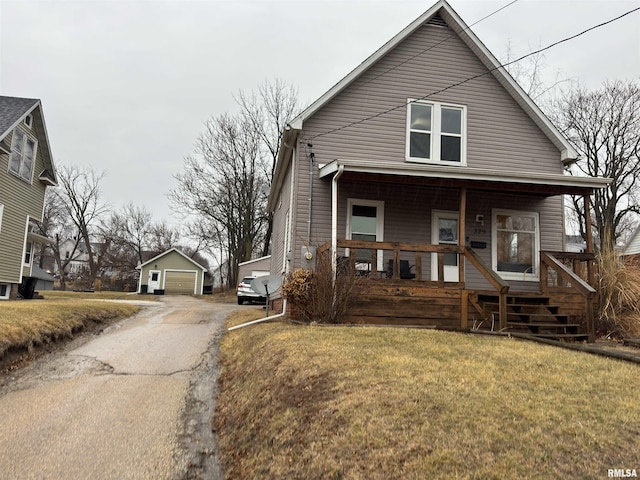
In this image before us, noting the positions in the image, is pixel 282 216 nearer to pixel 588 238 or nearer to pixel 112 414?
pixel 588 238

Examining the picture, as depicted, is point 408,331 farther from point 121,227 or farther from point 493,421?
point 121,227

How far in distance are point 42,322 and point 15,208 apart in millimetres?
9802

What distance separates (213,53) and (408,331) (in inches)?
556

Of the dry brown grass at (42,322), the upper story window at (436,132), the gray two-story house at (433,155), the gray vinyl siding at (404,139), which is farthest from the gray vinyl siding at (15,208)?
the upper story window at (436,132)

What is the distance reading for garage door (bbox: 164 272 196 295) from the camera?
3772 centimetres

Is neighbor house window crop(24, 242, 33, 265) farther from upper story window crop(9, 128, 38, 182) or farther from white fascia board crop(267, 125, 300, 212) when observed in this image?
white fascia board crop(267, 125, 300, 212)

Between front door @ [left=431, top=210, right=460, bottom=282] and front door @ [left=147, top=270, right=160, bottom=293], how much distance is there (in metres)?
31.0

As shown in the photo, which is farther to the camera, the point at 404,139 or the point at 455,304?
the point at 404,139

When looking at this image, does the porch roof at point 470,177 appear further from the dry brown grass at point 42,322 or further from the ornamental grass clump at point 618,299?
the dry brown grass at point 42,322

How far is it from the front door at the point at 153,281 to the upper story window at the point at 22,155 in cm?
2139

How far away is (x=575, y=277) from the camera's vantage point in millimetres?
8758

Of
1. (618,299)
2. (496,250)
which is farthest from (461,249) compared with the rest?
(618,299)

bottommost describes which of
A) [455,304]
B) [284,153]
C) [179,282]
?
[179,282]

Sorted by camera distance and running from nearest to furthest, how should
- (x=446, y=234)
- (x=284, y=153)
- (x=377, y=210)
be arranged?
1. (x=377, y=210)
2. (x=446, y=234)
3. (x=284, y=153)
